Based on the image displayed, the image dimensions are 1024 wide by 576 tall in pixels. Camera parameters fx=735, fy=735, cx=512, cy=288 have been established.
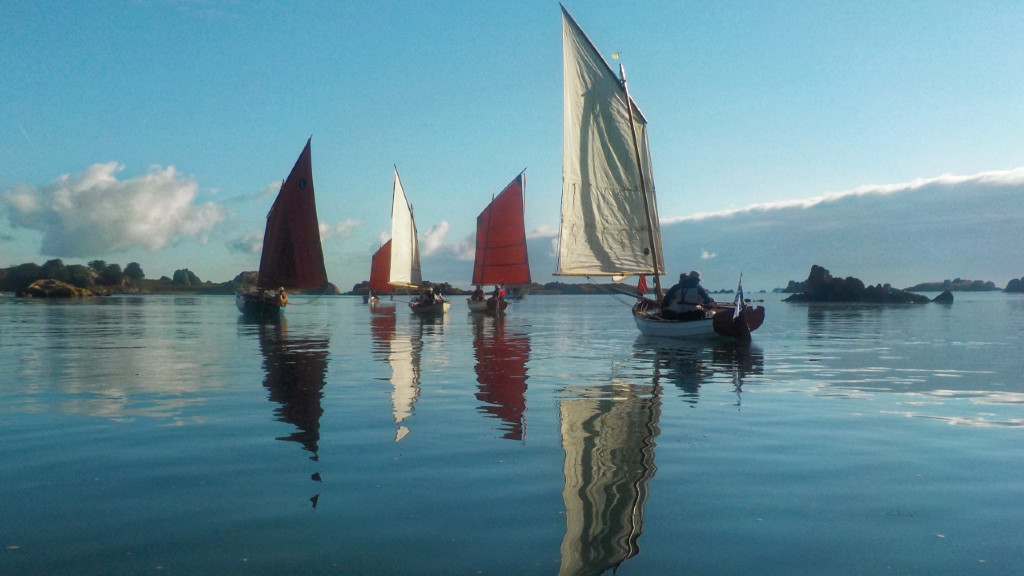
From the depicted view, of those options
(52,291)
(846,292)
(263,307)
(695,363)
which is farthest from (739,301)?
(52,291)

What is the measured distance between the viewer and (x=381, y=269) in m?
98.6

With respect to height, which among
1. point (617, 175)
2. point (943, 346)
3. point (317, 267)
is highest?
point (617, 175)

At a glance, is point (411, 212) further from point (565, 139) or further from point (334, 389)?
point (334, 389)

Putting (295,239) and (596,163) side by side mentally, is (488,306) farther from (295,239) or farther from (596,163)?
(596,163)

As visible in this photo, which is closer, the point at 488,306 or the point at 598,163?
the point at 598,163

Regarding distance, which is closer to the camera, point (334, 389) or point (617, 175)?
point (334, 389)

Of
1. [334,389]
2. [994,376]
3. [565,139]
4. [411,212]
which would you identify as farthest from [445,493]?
[411,212]

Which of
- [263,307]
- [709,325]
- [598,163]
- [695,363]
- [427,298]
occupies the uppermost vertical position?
[598,163]

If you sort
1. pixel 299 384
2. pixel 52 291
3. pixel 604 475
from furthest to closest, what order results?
pixel 52 291, pixel 299 384, pixel 604 475

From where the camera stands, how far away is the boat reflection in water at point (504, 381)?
40.8ft

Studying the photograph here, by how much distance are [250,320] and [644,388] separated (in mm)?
46621

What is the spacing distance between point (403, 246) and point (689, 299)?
46.0 meters

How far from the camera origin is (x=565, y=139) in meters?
36.5

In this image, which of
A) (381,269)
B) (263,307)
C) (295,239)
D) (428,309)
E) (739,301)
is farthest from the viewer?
(381,269)
